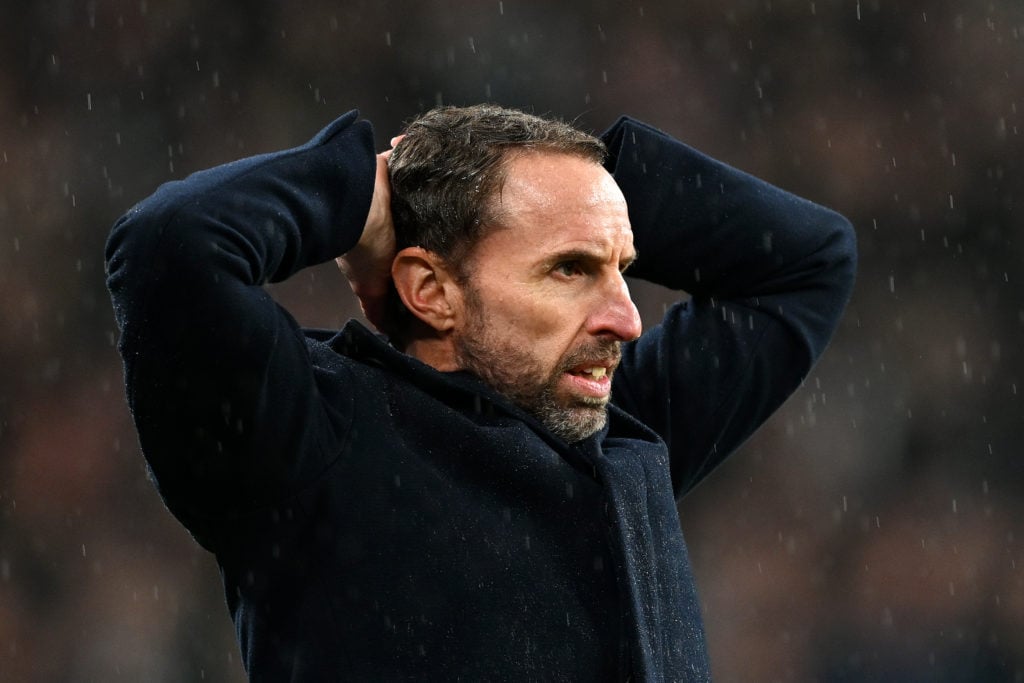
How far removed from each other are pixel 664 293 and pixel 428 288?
341 cm

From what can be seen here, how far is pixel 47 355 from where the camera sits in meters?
4.65

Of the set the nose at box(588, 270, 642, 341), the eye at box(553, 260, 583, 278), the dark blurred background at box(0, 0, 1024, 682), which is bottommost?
the dark blurred background at box(0, 0, 1024, 682)

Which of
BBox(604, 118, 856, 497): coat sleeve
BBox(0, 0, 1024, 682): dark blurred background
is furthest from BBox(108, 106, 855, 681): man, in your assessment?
BBox(0, 0, 1024, 682): dark blurred background

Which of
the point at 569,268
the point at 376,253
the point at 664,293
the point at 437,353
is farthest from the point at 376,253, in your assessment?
the point at 664,293

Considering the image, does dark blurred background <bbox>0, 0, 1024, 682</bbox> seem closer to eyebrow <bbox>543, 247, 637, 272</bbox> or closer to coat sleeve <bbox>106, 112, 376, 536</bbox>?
eyebrow <bbox>543, 247, 637, 272</bbox>

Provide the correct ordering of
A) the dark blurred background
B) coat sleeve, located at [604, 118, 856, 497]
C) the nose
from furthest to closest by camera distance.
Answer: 1. the dark blurred background
2. coat sleeve, located at [604, 118, 856, 497]
3. the nose

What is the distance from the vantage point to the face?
1.88 m

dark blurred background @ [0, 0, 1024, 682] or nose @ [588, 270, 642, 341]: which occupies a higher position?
nose @ [588, 270, 642, 341]

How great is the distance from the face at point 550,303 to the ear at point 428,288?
0.09 ft

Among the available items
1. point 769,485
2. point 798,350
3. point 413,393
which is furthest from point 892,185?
point 413,393

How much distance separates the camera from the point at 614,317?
6.12 feet

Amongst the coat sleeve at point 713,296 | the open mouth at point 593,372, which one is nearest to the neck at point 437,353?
the open mouth at point 593,372

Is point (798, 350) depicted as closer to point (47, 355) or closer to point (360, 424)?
point (360, 424)

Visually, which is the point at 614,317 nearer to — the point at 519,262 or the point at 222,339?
the point at 519,262
